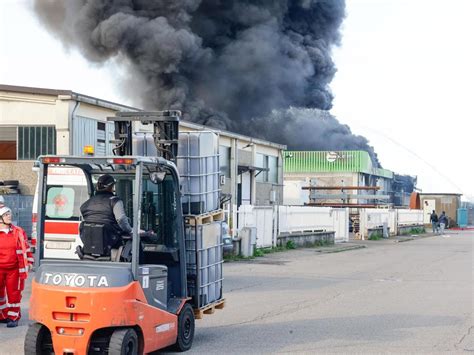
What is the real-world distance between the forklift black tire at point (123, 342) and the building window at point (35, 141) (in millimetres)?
16249

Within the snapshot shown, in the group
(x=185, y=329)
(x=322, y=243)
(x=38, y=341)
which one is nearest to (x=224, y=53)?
(x=322, y=243)

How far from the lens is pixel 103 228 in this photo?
292 inches

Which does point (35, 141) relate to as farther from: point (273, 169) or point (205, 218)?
point (273, 169)

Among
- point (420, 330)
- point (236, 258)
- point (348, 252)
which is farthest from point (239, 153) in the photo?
point (420, 330)

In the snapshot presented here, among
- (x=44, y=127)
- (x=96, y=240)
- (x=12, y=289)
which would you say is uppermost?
(x=44, y=127)

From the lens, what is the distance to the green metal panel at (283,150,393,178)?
2361 inches

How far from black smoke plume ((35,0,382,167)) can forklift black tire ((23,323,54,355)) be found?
4264 centimetres

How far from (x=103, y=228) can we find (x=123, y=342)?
110 centimetres

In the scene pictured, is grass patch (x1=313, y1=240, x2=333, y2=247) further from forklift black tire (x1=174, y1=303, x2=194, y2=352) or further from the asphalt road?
forklift black tire (x1=174, y1=303, x2=194, y2=352)

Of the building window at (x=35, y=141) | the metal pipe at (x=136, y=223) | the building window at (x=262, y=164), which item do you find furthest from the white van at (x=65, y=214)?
the building window at (x=262, y=164)

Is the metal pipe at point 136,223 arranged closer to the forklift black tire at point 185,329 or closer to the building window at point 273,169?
the forklift black tire at point 185,329

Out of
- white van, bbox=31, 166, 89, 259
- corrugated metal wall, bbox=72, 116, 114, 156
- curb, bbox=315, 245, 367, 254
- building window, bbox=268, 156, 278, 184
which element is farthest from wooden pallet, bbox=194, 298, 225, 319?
building window, bbox=268, 156, 278, 184

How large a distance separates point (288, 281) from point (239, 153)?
63.4 ft

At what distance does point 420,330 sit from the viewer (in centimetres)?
1020
